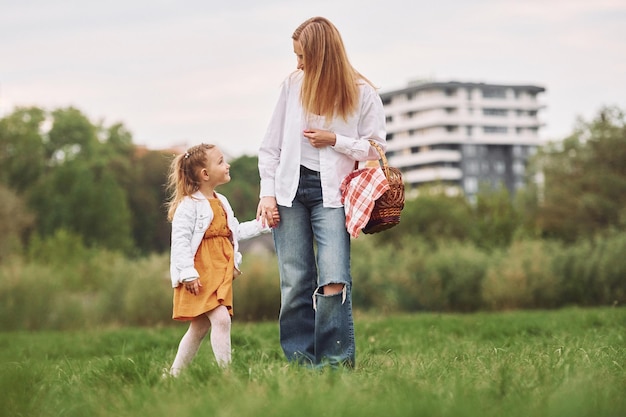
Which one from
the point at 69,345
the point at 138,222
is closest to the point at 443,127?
the point at 138,222

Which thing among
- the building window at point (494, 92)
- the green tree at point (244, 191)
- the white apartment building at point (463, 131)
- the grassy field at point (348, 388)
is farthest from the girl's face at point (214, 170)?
the building window at point (494, 92)

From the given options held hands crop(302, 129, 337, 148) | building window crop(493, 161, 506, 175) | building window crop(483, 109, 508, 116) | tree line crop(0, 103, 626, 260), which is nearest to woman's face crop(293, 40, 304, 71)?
held hands crop(302, 129, 337, 148)

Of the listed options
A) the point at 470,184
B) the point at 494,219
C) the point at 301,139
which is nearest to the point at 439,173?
the point at 470,184

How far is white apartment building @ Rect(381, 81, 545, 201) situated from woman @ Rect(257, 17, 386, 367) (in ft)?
335

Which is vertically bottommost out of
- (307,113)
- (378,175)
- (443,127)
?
(378,175)

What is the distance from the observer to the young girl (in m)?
5.43

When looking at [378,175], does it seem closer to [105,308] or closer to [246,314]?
[246,314]

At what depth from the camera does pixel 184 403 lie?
3604mm

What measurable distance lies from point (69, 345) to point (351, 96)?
230 inches

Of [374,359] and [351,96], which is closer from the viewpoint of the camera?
[351,96]

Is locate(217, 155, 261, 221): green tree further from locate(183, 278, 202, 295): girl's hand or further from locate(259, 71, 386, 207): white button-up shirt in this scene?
locate(183, 278, 202, 295): girl's hand

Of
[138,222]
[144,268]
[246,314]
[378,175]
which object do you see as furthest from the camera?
[138,222]

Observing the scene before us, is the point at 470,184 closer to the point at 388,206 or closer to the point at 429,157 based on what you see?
the point at 429,157

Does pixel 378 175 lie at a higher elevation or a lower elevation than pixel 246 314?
higher
